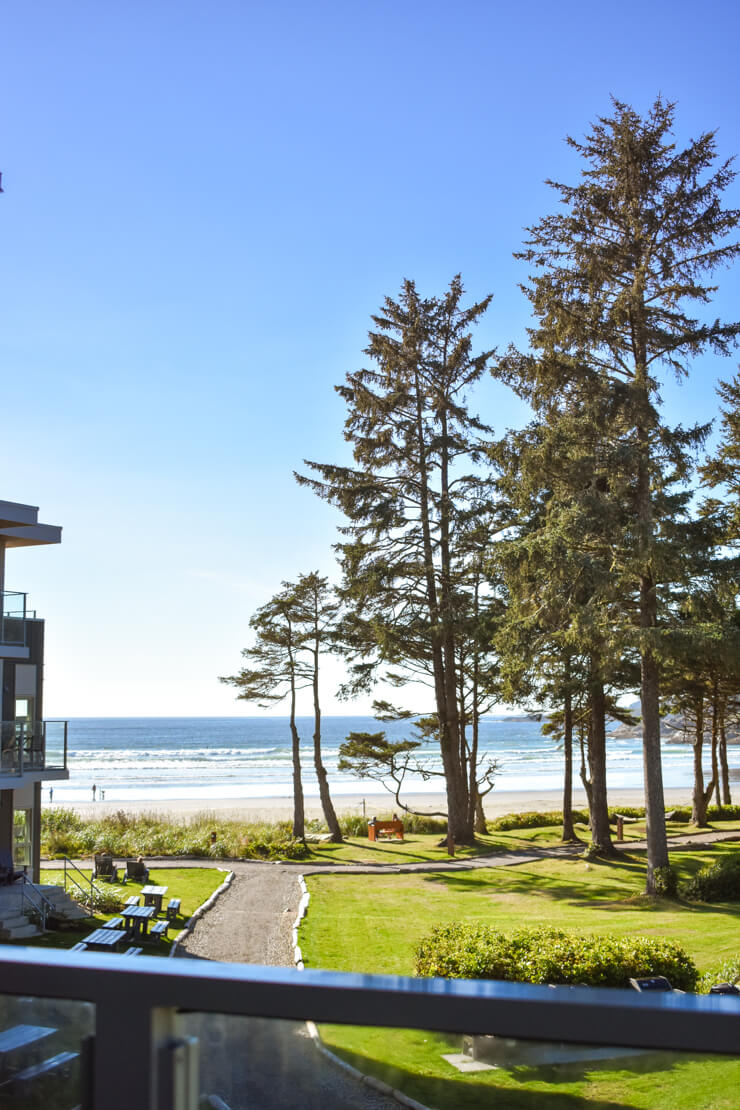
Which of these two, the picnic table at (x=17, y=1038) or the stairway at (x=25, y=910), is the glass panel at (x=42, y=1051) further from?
the stairway at (x=25, y=910)

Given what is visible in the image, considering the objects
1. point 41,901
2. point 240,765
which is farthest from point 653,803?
point 240,765

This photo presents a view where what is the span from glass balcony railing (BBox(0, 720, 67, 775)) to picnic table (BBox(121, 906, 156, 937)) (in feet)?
11.0

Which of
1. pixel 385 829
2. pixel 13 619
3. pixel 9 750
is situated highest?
pixel 13 619

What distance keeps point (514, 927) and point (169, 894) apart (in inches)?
330

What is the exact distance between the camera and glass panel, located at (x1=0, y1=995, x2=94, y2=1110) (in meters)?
1.42

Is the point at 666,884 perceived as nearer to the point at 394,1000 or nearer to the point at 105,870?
the point at 105,870

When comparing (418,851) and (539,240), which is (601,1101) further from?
(418,851)

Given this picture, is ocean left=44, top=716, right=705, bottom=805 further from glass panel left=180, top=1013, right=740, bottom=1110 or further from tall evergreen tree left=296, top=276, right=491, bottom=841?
glass panel left=180, top=1013, right=740, bottom=1110

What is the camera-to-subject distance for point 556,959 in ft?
33.1

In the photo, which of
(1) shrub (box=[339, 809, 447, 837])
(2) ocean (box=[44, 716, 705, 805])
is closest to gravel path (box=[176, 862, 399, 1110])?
(1) shrub (box=[339, 809, 447, 837])

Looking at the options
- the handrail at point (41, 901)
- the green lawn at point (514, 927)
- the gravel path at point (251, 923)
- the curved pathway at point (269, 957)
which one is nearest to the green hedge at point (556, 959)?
the gravel path at point (251, 923)

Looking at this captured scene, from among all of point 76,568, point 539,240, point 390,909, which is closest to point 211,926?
point 390,909

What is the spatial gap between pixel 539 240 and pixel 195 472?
31.3m

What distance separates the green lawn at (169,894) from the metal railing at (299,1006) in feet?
40.2
